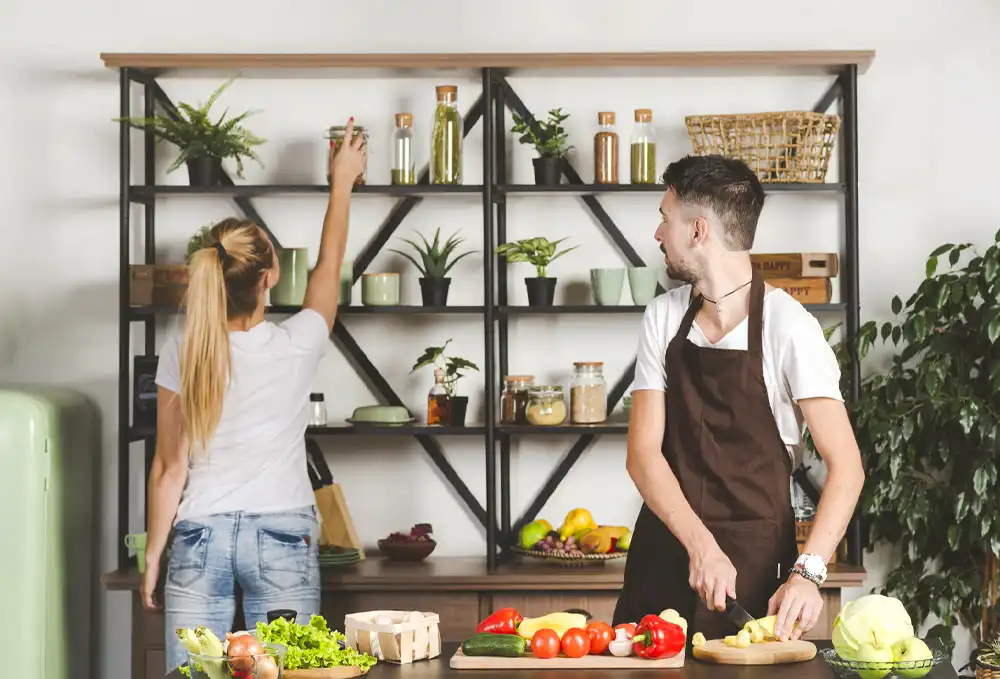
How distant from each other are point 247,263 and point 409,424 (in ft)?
3.23

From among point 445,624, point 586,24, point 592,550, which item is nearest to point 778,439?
point 592,550

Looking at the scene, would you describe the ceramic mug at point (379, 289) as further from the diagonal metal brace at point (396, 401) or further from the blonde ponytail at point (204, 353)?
the blonde ponytail at point (204, 353)

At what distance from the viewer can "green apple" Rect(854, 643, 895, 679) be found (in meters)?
1.89

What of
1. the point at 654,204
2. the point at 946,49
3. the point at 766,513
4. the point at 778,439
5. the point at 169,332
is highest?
the point at 946,49

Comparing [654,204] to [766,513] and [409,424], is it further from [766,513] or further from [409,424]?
[766,513]

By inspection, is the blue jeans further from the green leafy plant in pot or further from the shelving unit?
the green leafy plant in pot

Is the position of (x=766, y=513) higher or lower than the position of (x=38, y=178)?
lower

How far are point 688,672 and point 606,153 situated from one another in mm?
2184

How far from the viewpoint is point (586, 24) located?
4.02 meters

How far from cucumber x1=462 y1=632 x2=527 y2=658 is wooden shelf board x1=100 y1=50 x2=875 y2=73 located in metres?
2.21

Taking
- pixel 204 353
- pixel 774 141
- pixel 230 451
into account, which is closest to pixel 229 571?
pixel 230 451

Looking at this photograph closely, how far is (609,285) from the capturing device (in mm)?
3764

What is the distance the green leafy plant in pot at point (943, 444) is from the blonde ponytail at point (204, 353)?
1976mm

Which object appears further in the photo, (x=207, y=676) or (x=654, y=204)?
(x=654, y=204)
